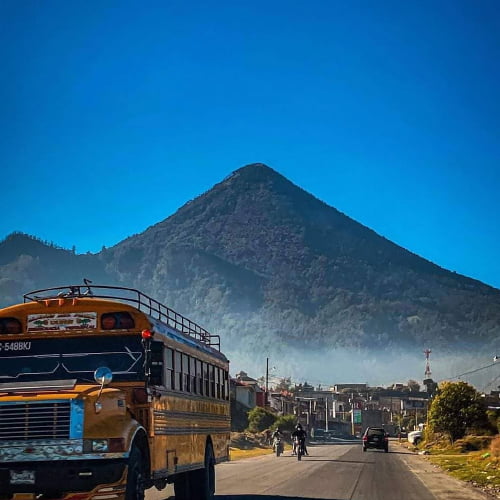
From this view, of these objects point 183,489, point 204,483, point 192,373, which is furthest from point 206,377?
point 183,489

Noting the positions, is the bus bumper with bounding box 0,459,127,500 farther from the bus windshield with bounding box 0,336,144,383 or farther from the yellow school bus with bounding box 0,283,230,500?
the bus windshield with bounding box 0,336,144,383

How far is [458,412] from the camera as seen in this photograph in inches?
2291

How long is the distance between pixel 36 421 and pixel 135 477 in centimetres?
164

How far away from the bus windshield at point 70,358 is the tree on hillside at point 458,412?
49312mm

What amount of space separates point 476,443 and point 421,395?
5369 inches

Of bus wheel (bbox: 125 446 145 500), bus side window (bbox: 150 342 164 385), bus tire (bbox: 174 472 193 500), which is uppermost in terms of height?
bus side window (bbox: 150 342 164 385)

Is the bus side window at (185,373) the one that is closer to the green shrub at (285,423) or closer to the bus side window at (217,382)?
the bus side window at (217,382)

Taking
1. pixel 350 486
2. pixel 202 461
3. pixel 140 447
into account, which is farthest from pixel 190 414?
pixel 350 486

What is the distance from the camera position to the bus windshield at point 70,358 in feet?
39.0

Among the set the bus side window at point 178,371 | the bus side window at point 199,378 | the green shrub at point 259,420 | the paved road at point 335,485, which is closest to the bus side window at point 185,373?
the bus side window at point 178,371

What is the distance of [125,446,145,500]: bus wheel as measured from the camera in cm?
1095

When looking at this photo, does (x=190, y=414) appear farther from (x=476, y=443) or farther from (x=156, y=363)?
(x=476, y=443)

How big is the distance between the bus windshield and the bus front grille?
1.28 meters

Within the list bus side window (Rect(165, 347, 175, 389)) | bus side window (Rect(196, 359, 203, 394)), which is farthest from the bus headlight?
bus side window (Rect(196, 359, 203, 394))
